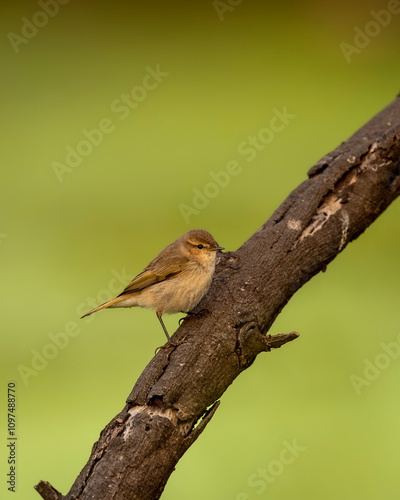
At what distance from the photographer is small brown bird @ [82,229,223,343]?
1915 millimetres

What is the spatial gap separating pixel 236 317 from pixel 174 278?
0.91 feet

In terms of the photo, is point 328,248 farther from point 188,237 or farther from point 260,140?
point 260,140

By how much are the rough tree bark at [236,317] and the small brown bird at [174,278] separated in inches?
2.6

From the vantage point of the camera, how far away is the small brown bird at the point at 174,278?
192 cm

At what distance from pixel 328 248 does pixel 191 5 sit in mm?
2936

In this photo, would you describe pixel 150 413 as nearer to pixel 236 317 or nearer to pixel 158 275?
pixel 236 317

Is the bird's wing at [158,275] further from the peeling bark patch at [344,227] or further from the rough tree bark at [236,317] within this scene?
the peeling bark patch at [344,227]

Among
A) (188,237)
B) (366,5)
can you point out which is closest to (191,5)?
(366,5)

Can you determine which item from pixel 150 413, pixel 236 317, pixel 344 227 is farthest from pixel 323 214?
pixel 150 413

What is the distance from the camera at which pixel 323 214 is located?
7.02 ft

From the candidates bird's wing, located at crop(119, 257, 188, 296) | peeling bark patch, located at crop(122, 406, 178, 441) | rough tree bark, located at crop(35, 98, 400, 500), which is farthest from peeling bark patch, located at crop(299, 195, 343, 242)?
peeling bark patch, located at crop(122, 406, 178, 441)

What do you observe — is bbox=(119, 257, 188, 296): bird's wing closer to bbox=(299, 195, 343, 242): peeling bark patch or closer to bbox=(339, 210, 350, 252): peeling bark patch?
bbox=(299, 195, 343, 242): peeling bark patch

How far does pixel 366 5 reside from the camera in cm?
447

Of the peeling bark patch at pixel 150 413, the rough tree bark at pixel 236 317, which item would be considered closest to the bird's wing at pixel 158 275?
the rough tree bark at pixel 236 317
